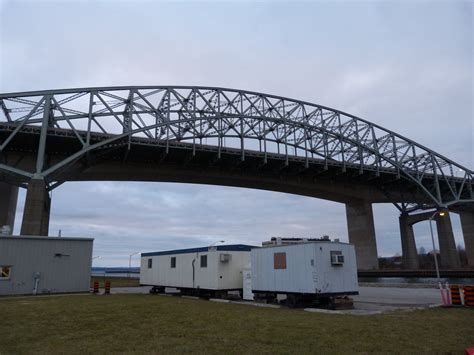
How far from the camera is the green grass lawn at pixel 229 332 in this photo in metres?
11.3

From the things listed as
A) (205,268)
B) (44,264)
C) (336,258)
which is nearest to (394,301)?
(336,258)

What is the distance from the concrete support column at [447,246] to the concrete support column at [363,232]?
13811 millimetres

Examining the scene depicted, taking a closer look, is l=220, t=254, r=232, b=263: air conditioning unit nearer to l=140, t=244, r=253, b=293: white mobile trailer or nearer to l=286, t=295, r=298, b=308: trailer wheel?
l=140, t=244, r=253, b=293: white mobile trailer

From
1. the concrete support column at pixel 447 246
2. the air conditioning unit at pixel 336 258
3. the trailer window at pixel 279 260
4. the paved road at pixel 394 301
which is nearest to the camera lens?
the paved road at pixel 394 301

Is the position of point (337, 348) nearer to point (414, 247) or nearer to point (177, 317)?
point (177, 317)

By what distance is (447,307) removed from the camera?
21219mm

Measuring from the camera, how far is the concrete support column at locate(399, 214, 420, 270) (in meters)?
85.9

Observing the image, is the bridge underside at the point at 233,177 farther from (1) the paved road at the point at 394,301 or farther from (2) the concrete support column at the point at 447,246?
(1) the paved road at the point at 394,301

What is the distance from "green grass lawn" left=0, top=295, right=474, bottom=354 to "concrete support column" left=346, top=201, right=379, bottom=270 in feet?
209

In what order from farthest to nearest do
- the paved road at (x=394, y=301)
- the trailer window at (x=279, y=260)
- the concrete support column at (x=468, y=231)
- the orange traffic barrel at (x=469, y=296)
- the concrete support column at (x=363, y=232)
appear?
the concrete support column at (x=468, y=231) → the concrete support column at (x=363, y=232) → the trailer window at (x=279, y=260) → the paved road at (x=394, y=301) → the orange traffic barrel at (x=469, y=296)

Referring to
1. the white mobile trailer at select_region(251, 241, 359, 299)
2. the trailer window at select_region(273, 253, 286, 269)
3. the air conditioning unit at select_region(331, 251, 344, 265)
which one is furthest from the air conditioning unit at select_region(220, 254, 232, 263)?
the air conditioning unit at select_region(331, 251, 344, 265)

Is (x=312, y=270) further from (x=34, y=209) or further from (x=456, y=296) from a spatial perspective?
(x=34, y=209)

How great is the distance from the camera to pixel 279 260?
83.4ft

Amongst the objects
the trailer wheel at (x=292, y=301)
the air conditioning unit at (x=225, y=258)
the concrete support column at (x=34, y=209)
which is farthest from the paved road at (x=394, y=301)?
the concrete support column at (x=34, y=209)
